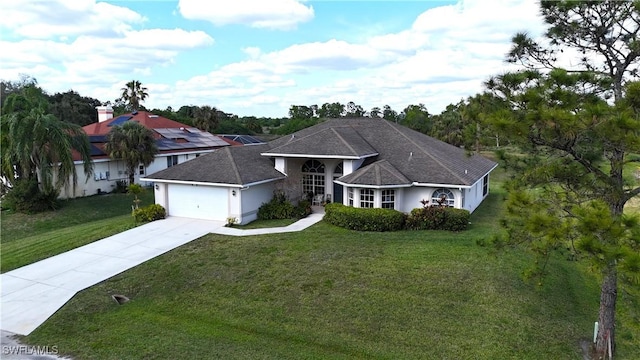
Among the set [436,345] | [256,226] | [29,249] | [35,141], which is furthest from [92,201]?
[436,345]

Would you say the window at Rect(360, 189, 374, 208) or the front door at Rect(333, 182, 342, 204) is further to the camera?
the front door at Rect(333, 182, 342, 204)

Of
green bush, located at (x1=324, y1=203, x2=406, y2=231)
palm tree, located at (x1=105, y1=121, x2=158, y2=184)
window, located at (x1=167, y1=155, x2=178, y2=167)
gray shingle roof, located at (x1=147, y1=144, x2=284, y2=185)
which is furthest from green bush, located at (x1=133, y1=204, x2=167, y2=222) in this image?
window, located at (x1=167, y1=155, x2=178, y2=167)

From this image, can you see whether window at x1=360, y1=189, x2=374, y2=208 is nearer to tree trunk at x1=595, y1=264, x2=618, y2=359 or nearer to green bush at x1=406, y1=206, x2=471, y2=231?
green bush at x1=406, y1=206, x2=471, y2=231

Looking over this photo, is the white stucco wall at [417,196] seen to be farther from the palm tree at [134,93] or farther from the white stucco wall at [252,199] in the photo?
the palm tree at [134,93]

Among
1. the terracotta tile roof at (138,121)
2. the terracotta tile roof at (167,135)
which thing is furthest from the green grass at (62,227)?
the terracotta tile roof at (138,121)

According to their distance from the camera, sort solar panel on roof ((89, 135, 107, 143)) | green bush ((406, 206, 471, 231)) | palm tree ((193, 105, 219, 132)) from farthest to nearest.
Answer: palm tree ((193, 105, 219, 132))
solar panel on roof ((89, 135, 107, 143))
green bush ((406, 206, 471, 231))

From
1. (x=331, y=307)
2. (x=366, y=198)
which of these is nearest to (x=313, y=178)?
(x=366, y=198)
